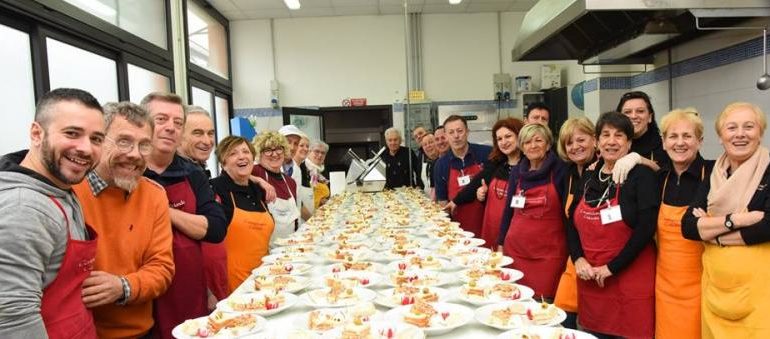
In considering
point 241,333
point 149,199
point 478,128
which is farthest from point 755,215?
point 478,128

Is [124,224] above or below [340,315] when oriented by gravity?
above

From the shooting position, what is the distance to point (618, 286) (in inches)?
82.7

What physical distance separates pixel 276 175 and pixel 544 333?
2296 millimetres

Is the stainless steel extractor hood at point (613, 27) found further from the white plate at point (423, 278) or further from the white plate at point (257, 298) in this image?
the white plate at point (257, 298)

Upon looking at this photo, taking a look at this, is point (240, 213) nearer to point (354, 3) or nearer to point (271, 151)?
point (271, 151)

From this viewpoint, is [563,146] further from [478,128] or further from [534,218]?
[478,128]

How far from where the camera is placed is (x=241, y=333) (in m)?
1.33

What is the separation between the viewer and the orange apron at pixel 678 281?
6.45ft

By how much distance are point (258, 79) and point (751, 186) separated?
6.63 m

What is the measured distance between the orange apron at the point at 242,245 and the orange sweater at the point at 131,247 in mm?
835

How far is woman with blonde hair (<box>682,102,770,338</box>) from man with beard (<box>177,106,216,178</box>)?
2.07 metres

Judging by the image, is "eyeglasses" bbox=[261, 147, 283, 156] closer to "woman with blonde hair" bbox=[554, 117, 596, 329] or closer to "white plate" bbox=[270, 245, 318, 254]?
"white plate" bbox=[270, 245, 318, 254]

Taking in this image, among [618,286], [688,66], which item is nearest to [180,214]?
[618,286]

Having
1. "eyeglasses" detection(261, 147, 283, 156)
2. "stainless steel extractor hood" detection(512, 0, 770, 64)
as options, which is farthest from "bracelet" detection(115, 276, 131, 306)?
"stainless steel extractor hood" detection(512, 0, 770, 64)
